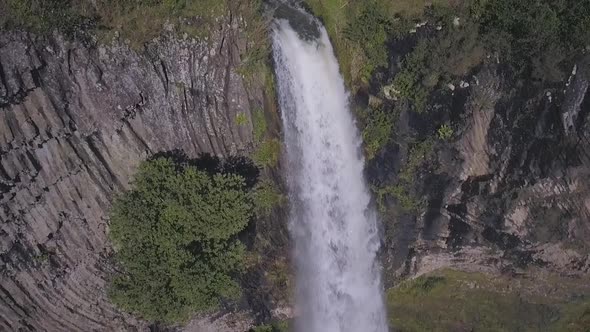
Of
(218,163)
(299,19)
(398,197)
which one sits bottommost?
(398,197)

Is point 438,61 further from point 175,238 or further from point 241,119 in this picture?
point 175,238

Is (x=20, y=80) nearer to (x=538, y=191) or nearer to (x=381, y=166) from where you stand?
(x=381, y=166)

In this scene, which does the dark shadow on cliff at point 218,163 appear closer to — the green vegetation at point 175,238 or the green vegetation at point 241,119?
the green vegetation at point 175,238

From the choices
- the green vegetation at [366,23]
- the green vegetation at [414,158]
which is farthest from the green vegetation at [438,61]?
the green vegetation at [414,158]

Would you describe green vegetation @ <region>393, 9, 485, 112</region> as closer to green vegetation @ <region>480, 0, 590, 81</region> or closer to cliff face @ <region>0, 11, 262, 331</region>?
green vegetation @ <region>480, 0, 590, 81</region>

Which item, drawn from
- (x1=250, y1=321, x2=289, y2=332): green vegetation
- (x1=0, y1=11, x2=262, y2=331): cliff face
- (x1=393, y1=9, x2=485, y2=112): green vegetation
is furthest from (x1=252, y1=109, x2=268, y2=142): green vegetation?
(x1=250, y1=321, x2=289, y2=332): green vegetation

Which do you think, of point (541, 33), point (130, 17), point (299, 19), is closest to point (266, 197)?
point (299, 19)
